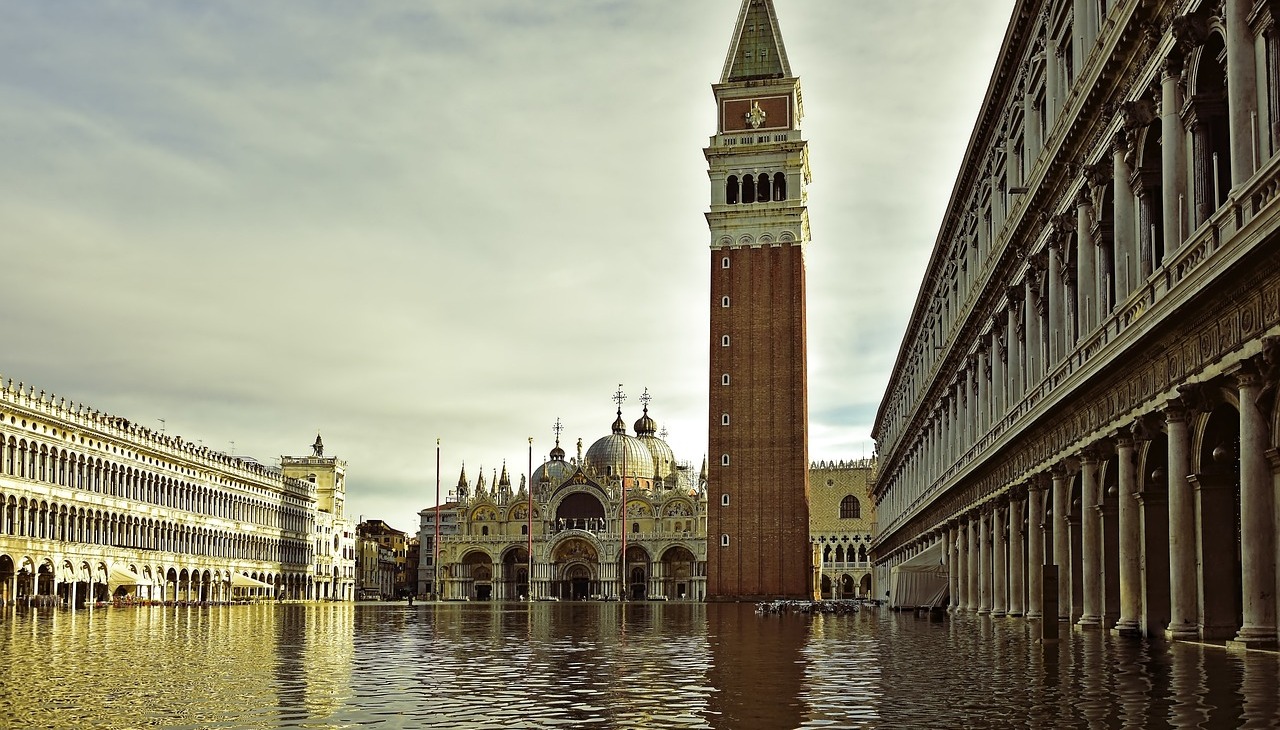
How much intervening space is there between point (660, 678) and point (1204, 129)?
11609 millimetres

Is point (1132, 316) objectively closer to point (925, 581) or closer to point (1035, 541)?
point (1035, 541)

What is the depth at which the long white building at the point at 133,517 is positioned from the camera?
71750 millimetres

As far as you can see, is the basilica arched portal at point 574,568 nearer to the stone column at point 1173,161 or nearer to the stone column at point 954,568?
the stone column at point 954,568

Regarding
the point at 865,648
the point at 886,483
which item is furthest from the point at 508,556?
the point at 865,648

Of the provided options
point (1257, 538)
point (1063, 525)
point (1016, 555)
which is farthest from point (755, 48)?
point (1257, 538)

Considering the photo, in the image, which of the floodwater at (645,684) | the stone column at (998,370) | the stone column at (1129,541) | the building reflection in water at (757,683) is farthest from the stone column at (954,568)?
the stone column at (1129,541)

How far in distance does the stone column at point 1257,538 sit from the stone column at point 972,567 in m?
25.0

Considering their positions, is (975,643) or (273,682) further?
(975,643)

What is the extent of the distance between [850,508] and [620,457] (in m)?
28.8

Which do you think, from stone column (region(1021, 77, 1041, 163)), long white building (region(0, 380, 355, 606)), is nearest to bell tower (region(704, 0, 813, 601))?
long white building (region(0, 380, 355, 606))

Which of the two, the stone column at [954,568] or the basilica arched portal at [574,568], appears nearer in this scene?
the stone column at [954,568]

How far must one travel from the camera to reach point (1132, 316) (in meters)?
23.1

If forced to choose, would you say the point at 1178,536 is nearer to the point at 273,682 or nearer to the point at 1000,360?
the point at 273,682

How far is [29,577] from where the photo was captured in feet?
236
